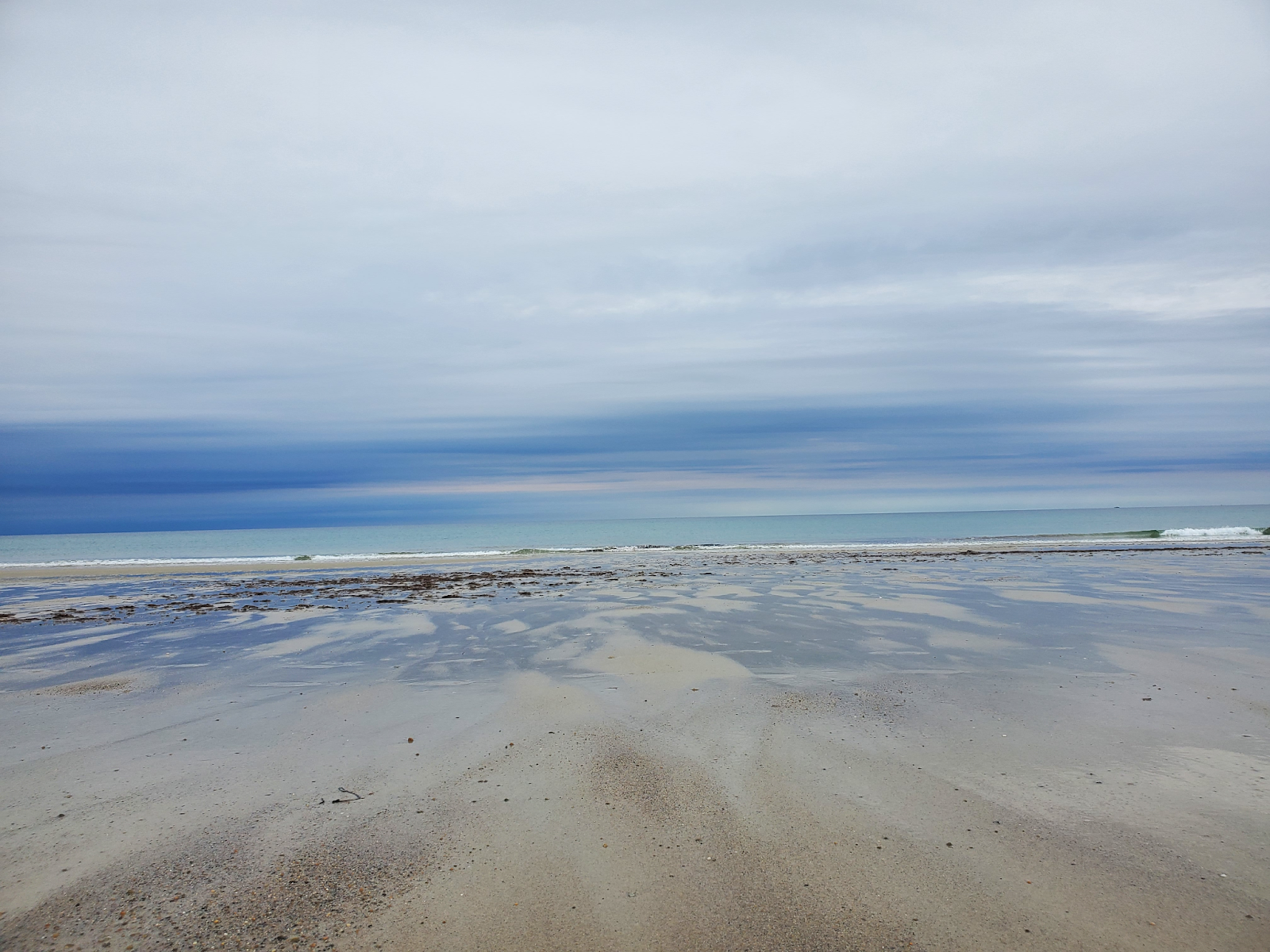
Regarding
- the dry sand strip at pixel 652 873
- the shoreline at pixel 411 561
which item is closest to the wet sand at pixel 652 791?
the dry sand strip at pixel 652 873

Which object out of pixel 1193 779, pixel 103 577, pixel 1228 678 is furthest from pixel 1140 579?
pixel 103 577

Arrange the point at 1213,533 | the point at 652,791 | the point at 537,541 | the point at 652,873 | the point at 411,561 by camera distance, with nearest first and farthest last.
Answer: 1. the point at 652,873
2. the point at 652,791
3. the point at 411,561
4. the point at 1213,533
5. the point at 537,541

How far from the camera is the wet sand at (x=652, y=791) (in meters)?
3.36

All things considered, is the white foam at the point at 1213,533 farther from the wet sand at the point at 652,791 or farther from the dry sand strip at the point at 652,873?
the dry sand strip at the point at 652,873

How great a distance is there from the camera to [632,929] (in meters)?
3.27

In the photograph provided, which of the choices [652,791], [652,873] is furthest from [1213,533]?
[652,873]

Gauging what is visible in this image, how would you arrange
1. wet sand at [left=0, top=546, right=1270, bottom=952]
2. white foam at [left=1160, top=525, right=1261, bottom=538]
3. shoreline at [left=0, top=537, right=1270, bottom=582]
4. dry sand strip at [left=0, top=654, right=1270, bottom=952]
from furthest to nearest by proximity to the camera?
1. white foam at [left=1160, top=525, right=1261, bottom=538]
2. shoreline at [left=0, top=537, right=1270, bottom=582]
3. wet sand at [left=0, top=546, right=1270, bottom=952]
4. dry sand strip at [left=0, top=654, right=1270, bottom=952]

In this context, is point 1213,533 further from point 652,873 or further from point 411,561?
point 652,873

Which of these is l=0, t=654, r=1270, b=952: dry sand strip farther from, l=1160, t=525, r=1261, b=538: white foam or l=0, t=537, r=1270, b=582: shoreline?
l=1160, t=525, r=1261, b=538: white foam

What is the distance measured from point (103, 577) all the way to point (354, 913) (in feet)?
114

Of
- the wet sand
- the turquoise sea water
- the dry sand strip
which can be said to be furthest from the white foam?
the dry sand strip

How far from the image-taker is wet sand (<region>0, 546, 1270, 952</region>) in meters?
3.36

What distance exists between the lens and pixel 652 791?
489 centimetres

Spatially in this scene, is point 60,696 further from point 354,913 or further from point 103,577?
point 103,577
